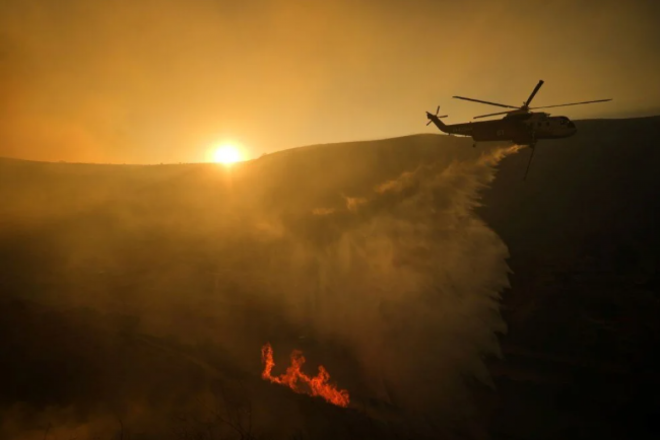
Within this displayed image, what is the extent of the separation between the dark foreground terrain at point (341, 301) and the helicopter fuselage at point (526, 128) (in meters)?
8.86

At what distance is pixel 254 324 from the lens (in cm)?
2030

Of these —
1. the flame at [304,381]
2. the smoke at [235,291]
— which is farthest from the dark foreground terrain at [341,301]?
the flame at [304,381]

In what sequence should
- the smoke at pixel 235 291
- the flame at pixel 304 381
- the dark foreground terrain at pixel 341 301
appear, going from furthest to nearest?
the flame at pixel 304 381
the dark foreground terrain at pixel 341 301
the smoke at pixel 235 291

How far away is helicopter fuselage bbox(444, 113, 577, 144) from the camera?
80.1 feet

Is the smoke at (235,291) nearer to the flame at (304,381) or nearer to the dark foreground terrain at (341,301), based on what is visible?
the dark foreground terrain at (341,301)

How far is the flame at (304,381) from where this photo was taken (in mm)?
17719

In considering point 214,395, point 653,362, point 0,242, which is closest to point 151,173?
point 0,242

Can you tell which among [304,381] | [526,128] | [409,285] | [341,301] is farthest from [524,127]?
[304,381]

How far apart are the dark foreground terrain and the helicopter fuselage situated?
8.86 meters

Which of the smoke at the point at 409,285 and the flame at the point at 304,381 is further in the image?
the smoke at the point at 409,285

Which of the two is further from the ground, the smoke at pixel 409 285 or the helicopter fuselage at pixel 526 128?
the helicopter fuselage at pixel 526 128

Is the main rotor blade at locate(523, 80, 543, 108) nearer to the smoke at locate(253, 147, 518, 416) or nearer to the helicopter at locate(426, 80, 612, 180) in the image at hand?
the helicopter at locate(426, 80, 612, 180)

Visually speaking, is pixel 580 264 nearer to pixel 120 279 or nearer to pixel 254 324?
pixel 254 324

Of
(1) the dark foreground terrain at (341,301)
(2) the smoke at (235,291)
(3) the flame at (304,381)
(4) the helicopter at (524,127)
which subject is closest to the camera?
(2) the smoke at (235,291)
